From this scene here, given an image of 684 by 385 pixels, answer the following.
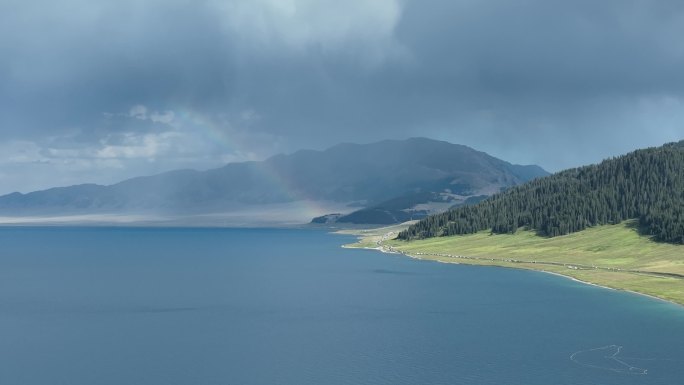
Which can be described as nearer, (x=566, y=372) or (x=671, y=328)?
(x=566, y=372)

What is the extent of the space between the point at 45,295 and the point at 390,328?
10379 cm

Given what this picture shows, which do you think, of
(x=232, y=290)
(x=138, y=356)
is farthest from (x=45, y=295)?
(x=138, y=356)

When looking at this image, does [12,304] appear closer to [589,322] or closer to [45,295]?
[45,295]

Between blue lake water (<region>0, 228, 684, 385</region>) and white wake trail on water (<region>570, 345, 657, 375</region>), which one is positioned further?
white wake trail on water (<region>570, 345, 657, 375</region>)

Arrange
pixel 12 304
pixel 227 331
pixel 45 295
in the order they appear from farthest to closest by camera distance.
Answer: pixel 45 295 < pixel 12 304 < pixel 227 331

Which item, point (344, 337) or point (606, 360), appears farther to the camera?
point (344, 337)

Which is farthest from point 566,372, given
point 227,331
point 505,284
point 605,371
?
point 505,284

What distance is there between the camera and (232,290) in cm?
19050

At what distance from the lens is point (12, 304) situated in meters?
161

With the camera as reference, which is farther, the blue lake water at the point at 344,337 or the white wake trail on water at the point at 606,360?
the white wake trail on water at the point at 606,360

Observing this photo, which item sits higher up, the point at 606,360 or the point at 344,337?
the point at 344,337

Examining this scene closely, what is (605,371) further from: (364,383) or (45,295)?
(45,295)

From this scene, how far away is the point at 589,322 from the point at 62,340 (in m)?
96.6

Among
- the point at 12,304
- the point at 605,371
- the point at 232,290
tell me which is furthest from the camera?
the point at 232,290
